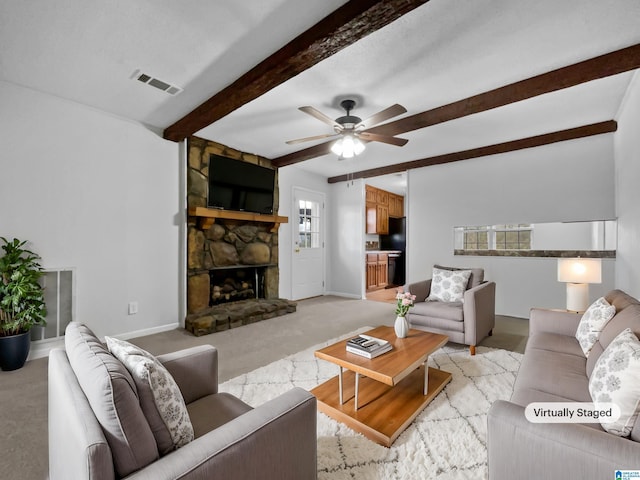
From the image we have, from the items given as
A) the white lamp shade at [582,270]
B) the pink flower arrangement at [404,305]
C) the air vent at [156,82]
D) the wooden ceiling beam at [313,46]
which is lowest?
the pink flower arrangement at [404,305]

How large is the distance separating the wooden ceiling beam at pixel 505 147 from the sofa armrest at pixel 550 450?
4089 millimetres

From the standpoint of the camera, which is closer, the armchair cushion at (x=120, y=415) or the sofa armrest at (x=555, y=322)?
the armchair cushion at (x=120, y=415)

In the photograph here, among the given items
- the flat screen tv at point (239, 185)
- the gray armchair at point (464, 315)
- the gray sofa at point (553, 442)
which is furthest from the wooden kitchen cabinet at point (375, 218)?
the gray sofa at point (553, 442)

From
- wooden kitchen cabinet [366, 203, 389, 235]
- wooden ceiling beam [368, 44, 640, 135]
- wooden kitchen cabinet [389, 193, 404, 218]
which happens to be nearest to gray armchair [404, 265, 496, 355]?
wooden ceiling beam [368, 44, 640, 135]

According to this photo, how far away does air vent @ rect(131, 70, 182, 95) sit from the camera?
2575mm

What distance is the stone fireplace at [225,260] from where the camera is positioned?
13.0ft

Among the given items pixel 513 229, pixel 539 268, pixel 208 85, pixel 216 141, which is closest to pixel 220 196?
pixel 216 141

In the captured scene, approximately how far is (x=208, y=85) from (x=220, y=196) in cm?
179

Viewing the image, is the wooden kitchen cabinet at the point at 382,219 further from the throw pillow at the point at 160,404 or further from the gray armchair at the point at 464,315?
the throw pillow at the point at 160,404

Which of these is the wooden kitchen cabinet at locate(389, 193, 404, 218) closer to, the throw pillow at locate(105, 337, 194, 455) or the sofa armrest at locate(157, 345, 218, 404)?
the sofa armrest at locate(157, 345, 218, 404)

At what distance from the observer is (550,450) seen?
0.98m

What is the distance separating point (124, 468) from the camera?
79cm

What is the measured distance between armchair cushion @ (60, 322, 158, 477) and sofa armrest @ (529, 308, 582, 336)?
2.68 m

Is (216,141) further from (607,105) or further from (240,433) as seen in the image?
(607,105)
